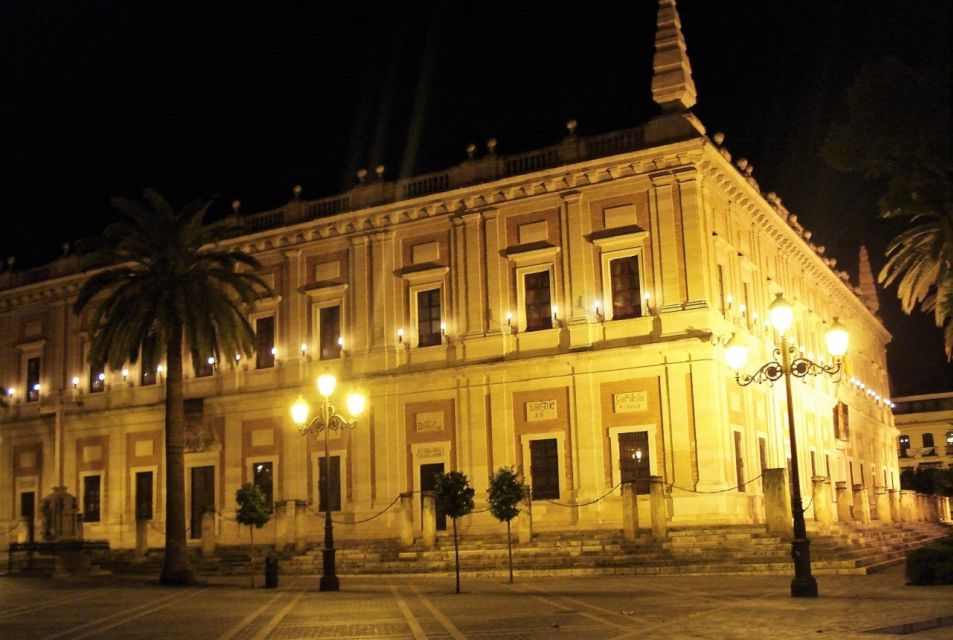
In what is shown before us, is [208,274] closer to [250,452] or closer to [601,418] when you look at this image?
[250,452]

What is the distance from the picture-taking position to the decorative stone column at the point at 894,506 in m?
37.0

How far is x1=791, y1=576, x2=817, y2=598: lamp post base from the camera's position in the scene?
1817 cm

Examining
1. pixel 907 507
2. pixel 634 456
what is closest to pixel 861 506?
pixel 634 456

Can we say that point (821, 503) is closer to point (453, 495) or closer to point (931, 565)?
point (931, 565)

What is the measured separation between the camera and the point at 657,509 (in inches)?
1120

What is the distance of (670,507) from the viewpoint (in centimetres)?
3064

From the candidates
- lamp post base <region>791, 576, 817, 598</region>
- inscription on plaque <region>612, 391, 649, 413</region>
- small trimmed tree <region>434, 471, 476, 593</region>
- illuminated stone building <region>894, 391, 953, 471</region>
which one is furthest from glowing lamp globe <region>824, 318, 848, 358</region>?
illuminated stone building <region>894, 391, 953, 471</region>

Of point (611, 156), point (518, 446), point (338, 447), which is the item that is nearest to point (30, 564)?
point (338, 447)

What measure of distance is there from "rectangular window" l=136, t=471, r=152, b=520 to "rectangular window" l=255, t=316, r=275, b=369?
6236 millimetres

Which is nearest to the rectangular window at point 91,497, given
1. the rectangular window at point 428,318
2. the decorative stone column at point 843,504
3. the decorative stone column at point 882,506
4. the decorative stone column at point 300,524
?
the decorative stone column at point 300,524

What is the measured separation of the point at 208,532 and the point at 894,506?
23.0 meters

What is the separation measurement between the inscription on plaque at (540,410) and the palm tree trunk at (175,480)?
1033 cm

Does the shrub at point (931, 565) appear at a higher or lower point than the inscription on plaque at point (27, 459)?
lower

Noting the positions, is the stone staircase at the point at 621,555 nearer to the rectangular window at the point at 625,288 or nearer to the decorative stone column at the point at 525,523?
the decorative stone column at the point at 525,523
